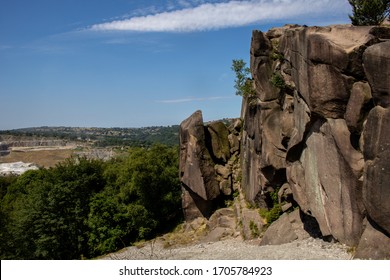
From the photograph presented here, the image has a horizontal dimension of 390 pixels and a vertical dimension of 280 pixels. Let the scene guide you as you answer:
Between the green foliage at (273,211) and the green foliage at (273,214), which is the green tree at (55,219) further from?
the green foliage at (273,214)

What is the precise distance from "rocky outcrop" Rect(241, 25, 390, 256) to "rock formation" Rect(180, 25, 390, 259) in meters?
0.05

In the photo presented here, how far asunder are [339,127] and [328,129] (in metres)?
1.07

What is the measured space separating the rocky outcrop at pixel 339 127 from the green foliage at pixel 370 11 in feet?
25.8

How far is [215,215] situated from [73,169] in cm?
1973

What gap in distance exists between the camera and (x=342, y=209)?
19.8 m

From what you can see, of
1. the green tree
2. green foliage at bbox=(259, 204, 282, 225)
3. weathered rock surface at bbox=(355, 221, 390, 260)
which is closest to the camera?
weathered rock surface at bbox=(355, 221, 390, 260)

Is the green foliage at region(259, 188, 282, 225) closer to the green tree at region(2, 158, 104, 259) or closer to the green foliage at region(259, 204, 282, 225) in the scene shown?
the green foliage at region(259, 204, 282, 225)

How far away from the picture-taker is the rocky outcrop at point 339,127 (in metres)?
16.3

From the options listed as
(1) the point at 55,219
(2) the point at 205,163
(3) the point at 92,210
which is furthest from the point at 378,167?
(1) the point at 55,219

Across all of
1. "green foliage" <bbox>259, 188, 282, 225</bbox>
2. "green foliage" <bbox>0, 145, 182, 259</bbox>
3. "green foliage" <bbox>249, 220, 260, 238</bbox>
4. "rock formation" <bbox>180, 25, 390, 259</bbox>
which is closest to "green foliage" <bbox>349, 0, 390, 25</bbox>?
"rock formation" <bbox>180, 25, 390, 259</bbox>

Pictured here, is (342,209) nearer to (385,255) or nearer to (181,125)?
(385,255)

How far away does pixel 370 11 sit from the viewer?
100 feet

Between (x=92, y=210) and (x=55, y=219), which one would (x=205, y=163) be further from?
(x=55, y=219)

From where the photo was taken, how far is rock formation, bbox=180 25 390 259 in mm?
16406
